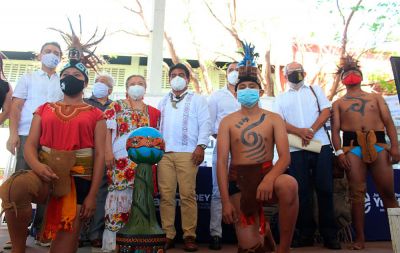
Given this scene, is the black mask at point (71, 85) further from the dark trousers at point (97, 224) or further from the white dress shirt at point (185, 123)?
the dark trousers at point (97, 224)

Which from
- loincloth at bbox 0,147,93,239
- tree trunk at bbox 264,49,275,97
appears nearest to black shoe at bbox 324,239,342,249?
loincloth at bbox 0,147,93,239

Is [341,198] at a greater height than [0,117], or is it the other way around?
[0,117]

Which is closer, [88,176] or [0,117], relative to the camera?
[88,176]

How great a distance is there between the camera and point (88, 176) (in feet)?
8.97

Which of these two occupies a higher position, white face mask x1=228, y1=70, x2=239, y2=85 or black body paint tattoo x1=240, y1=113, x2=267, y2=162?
white face mask x1=228, y1=70, x2=239, y2=85

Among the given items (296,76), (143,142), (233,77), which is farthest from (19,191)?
(296,76)

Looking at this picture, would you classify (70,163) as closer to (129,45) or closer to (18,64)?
(129,45)

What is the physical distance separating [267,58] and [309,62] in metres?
1.77

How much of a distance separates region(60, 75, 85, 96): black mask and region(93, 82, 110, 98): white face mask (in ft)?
5.02

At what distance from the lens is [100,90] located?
4391 mm

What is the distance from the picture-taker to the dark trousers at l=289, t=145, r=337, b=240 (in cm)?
402

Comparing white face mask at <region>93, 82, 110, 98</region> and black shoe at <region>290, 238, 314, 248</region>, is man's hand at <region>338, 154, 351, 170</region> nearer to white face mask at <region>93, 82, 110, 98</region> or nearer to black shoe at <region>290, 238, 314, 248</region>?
black shoe at <region>290, 238, 314, 248</region>

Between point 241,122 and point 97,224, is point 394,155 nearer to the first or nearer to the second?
point 241,122

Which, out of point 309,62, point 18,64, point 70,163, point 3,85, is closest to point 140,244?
point 70,163
